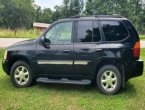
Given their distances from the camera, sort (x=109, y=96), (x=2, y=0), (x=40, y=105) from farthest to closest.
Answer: (x=2, y=0) < (x=109, y=96) < (x=40, y=105)

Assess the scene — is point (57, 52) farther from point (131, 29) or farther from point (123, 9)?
point (123, 9)

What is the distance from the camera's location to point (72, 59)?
27.7 feet

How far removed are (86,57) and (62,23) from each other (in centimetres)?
120

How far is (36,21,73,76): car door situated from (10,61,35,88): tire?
0.36 meters

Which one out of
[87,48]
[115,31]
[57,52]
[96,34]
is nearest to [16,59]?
[57,52]

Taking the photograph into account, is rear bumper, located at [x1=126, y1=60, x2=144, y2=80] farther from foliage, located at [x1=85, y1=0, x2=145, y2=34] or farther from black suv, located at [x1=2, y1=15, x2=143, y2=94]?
foliage, located at [x1=85, y1=0, x2=145, y2=34]

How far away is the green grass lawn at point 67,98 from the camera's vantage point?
7.40 m

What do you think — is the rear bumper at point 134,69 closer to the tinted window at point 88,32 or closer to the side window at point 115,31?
the side window at point 115,31

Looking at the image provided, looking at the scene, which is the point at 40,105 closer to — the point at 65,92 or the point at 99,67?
the point at 65,92

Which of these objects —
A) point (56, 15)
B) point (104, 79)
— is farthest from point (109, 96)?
point (56, 15)

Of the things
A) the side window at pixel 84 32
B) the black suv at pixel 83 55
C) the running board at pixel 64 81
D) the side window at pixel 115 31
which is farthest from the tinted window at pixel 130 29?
the running board at pixel 64 81

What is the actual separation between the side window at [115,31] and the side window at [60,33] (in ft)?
3.08

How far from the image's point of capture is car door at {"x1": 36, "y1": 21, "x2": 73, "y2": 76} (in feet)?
27.9

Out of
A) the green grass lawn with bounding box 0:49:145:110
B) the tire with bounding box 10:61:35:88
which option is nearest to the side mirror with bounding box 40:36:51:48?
the tire with bounding box 10:61:35:88
